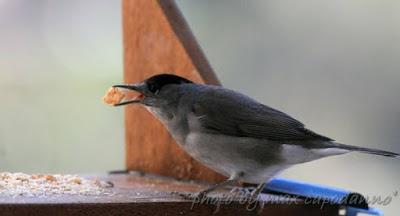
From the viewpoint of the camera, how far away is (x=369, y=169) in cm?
464

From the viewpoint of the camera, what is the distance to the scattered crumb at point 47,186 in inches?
109

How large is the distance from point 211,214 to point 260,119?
59 cm

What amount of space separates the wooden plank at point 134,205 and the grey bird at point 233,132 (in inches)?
6.4

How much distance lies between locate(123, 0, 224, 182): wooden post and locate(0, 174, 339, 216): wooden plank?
1.70 feet

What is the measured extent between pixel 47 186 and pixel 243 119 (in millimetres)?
882

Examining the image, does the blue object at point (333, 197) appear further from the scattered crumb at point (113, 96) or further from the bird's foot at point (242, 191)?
the scattered crumb at point (113, 96)

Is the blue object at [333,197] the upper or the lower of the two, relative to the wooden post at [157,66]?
lower

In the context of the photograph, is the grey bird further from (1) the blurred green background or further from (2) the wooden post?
(1) the blurred green background

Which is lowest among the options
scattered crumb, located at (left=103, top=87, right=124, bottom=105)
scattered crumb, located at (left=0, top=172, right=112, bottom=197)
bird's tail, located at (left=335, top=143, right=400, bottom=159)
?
scattered crumb, located at (left=0, top=172, right=112, bottom=197)

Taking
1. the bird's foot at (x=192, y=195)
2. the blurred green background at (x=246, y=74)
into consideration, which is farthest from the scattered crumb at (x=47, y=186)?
the blurred green background at (x=246, y=74)

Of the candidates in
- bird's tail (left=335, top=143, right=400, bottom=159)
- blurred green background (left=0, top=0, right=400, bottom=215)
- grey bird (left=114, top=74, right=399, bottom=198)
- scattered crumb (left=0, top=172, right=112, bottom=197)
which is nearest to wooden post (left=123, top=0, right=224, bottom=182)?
grey bird (left=114, top=74, right=399, bottom=198)

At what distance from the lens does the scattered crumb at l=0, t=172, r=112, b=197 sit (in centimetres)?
278

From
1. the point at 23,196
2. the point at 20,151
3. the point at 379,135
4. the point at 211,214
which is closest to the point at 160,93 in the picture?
→ the point at 211,214

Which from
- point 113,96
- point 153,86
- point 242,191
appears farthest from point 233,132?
point 113,96
